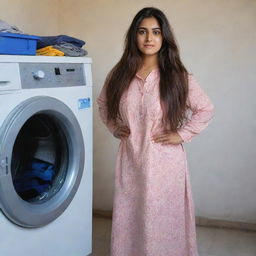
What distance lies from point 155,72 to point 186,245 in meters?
0.81

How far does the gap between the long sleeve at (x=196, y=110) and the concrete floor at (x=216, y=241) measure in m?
0.83

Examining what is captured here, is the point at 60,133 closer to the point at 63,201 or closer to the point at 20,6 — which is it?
the point at 63,201

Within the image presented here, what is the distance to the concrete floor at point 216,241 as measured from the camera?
7.91 feet

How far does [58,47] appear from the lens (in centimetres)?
196

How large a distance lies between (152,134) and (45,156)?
514 millimetres

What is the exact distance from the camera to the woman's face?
1.84 meters

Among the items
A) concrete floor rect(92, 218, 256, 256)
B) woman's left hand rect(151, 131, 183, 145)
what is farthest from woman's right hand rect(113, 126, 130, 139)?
concrete floor rect(92, 218, 256, 256)

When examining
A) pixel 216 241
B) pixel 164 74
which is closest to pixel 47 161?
pixel 164 74

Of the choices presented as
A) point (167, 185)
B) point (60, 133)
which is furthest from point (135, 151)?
point (60, 133)

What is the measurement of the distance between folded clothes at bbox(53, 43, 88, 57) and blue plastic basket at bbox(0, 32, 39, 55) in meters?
0.17

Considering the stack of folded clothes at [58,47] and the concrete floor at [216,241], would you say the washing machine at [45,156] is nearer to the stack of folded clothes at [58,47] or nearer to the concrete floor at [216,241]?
the stack of folded clothes at [58,47]

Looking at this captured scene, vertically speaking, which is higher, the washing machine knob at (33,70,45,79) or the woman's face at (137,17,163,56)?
the woman's face at (137,17,163,56)

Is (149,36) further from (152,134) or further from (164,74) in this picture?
(152,134)

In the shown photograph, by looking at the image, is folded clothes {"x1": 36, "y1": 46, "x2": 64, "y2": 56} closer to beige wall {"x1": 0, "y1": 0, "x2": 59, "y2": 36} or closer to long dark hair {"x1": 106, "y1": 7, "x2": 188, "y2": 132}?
long dark hair {"x1": 106, "y1": 7, "x2": 188, "y2": 132}
